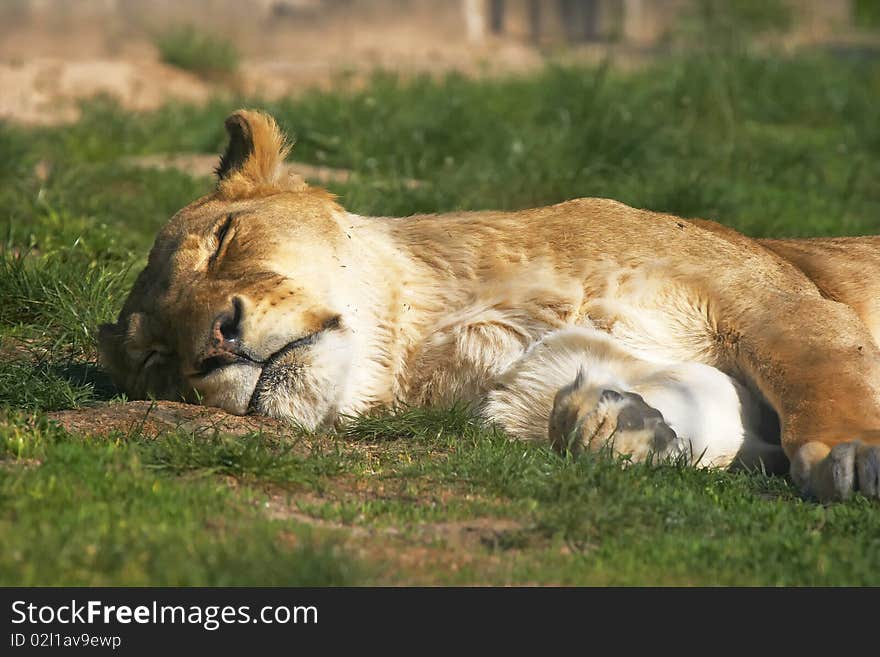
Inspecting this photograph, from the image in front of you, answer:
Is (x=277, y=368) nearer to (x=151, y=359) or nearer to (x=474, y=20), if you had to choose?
(x=151, y=359)

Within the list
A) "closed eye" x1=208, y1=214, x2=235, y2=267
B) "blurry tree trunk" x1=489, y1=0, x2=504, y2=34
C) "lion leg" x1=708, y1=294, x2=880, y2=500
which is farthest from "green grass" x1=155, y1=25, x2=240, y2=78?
"lion leg" x1=708, y1=294, x2=880, y2=500

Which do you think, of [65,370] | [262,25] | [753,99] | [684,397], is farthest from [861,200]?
[262,25]

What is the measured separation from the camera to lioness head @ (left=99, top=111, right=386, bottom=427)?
414 centimetres

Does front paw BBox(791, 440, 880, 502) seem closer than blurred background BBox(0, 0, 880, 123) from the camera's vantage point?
Yes

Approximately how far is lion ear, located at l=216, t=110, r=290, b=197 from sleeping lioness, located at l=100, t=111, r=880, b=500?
0.08 m

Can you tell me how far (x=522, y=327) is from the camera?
14.7 ft

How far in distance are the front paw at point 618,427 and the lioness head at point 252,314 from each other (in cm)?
73

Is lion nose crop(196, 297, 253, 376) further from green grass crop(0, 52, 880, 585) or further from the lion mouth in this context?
green grass crop(0, 52, 880, 585)

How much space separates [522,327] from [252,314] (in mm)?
926

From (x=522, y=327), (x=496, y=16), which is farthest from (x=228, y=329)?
(x=496, y=16)

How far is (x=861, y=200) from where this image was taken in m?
8.52

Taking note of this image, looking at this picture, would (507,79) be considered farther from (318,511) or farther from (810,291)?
(318,511)

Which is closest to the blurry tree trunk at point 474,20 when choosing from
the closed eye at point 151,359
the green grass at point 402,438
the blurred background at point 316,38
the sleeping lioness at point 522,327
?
the blurred background at point 316,38

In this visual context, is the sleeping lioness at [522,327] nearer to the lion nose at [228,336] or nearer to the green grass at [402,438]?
the lion nose at [228,336]
